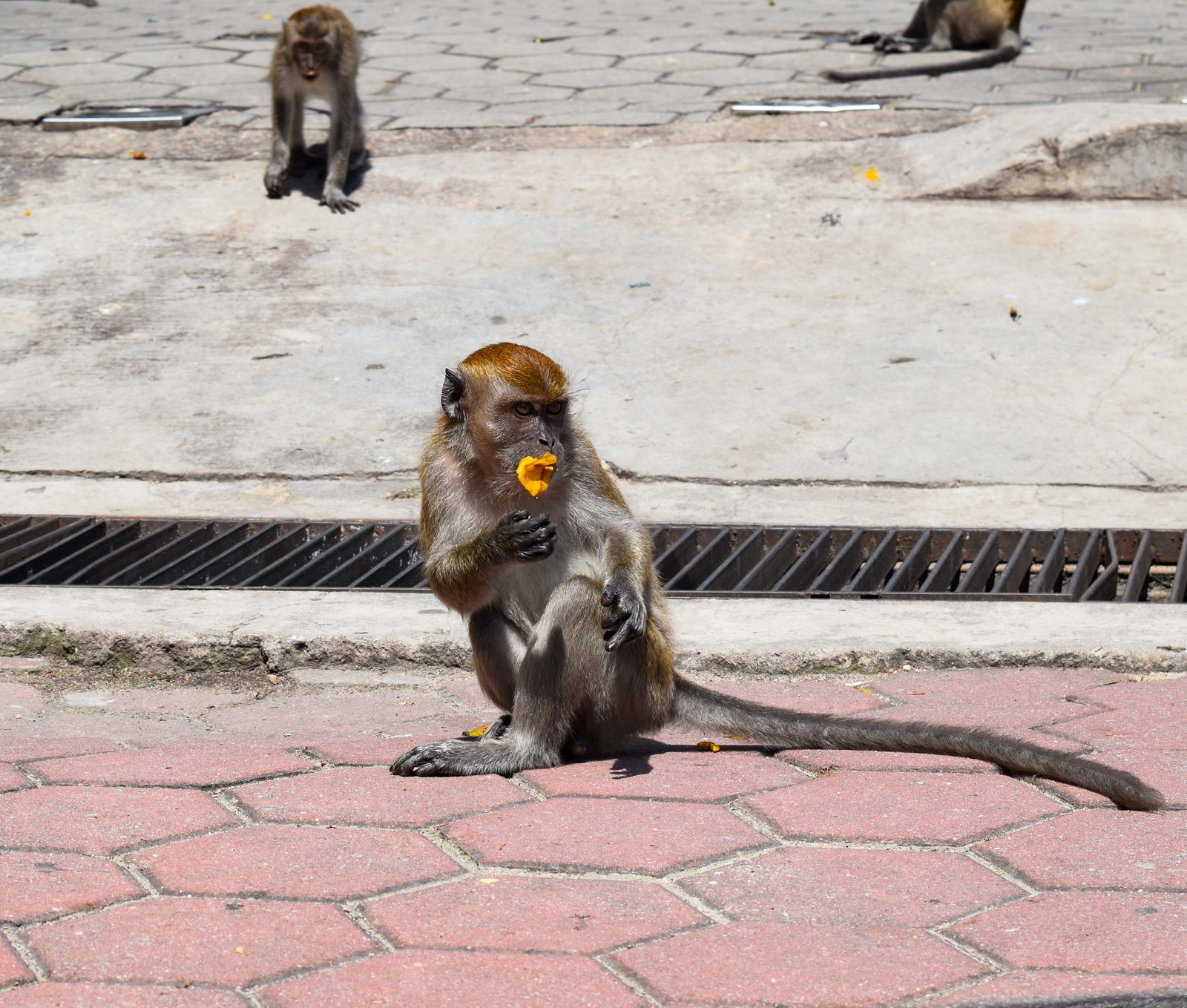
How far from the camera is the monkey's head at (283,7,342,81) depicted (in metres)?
7.36

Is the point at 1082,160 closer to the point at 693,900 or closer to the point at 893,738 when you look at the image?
the point at 893,738

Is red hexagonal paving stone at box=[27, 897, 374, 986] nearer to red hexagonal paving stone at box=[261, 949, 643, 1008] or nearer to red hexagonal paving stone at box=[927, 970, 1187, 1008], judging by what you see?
red hexagonal paving stone at box=[261, 949, 643, 1008]

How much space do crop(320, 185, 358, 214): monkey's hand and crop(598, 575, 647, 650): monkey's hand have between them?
4.97 meters

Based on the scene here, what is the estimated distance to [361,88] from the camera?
903 centimetres

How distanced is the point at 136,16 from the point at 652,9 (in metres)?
4.02

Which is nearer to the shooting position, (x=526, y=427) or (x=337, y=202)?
(x=526, y=427)

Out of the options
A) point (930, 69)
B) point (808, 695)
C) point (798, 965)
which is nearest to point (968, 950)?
point (798, 965)

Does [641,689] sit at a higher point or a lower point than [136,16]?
lower

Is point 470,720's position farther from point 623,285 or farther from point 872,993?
point 623,285

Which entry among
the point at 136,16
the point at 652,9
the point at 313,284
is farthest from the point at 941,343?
the point at 136,16

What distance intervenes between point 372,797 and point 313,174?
18.8 feet

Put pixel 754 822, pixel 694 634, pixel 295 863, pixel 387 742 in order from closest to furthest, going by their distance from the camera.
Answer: pixel 295 863, pixel 754 822, pixel 387 742, pixel 694 634

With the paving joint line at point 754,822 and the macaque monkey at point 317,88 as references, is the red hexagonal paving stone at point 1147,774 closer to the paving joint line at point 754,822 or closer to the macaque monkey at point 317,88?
the paving joint line at point 754,822

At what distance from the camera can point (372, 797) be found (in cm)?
265
